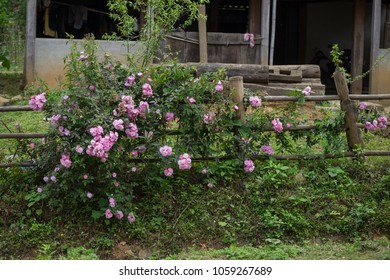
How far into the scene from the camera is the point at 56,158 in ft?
19.3

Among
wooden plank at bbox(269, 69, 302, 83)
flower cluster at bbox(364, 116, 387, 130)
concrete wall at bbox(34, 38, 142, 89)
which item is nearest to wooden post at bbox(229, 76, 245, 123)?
flower cluster at bbox(364, 116, 387, 130)

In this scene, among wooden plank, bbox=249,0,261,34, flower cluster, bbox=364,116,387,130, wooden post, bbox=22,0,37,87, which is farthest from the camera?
wooden plank, bbox=249,0,261,34

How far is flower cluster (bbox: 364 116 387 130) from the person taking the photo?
6750 mm

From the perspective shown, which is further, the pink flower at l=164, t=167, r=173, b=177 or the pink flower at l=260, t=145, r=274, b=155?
the pink flower at l=260, t=145, r=274, b=155

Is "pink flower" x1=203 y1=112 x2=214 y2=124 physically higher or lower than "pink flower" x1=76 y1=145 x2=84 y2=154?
higher

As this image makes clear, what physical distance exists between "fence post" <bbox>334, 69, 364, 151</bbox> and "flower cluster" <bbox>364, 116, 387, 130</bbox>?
11cm

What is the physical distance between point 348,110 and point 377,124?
343 mm

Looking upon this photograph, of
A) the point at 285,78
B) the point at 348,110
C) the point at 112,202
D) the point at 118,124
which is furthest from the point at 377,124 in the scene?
the point at 285,78

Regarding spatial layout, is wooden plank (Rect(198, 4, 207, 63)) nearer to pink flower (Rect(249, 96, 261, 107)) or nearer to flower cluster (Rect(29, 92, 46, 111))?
pink flower (Rect(249, 96, 261, 107))

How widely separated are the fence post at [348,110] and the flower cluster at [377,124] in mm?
114

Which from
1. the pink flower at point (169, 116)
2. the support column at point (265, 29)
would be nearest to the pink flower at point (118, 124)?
the pink flower at point (169, 116)

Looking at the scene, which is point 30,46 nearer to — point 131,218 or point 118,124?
point 118,124

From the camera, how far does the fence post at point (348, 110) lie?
6.78 m

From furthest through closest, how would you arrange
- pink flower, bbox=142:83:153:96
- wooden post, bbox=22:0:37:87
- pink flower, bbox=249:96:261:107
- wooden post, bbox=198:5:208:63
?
wooden post, bbox=198:5:208:63, wooden post, bbox=22:0:37:87, pink flower, bbox=249:96:261:107, pink flower, bbox=142:83:153:96
